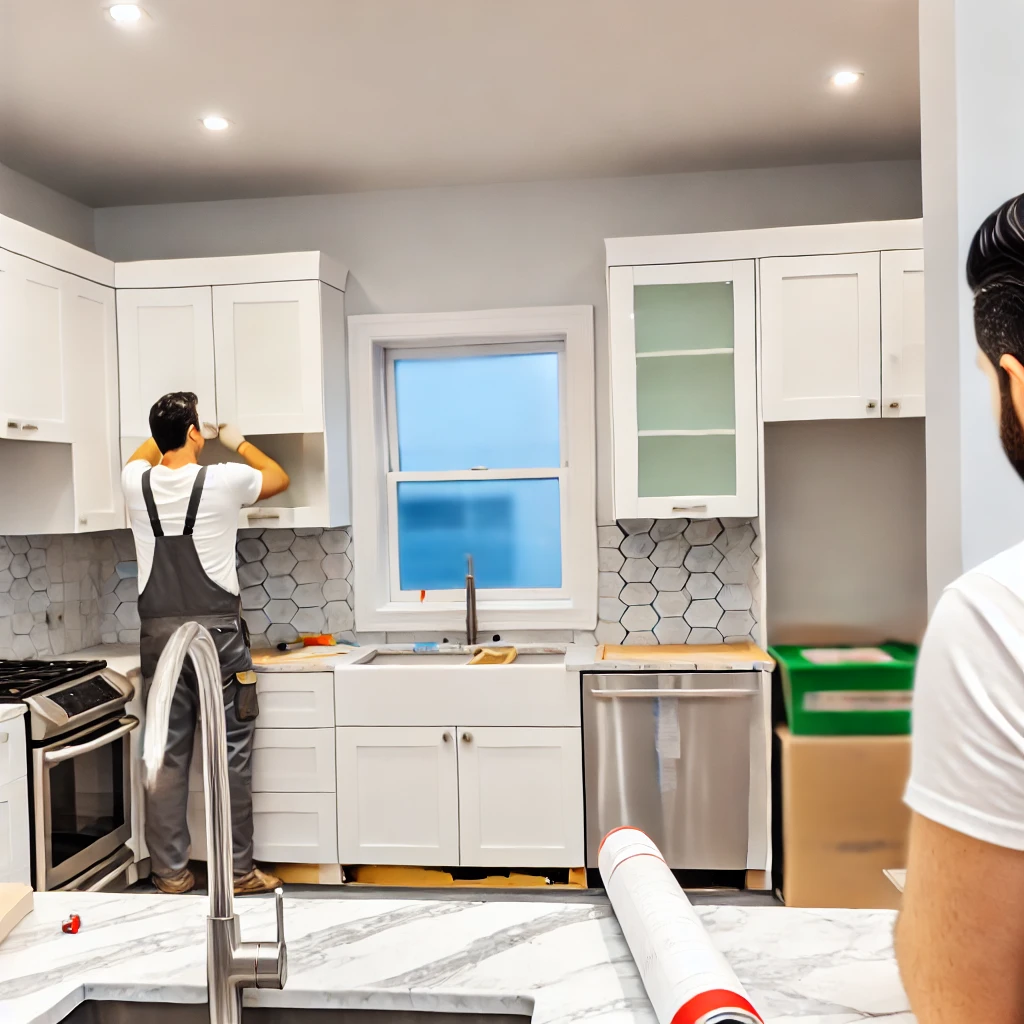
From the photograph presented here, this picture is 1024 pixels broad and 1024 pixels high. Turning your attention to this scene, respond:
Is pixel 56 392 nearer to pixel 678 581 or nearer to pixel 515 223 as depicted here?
pixel 515 223

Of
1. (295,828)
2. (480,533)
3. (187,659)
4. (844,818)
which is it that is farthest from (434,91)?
(844,818)

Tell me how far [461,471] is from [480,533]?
0.28m

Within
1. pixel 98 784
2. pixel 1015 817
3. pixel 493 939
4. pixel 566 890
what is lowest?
pixel 566 890

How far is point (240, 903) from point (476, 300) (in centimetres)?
299

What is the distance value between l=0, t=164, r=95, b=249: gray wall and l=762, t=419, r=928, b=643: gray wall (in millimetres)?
2977

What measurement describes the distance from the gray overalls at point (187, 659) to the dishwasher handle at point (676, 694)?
130 cm

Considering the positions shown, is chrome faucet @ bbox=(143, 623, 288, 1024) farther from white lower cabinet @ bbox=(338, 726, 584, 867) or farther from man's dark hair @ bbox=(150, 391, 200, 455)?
man's dark hair @ bbox=(150, 391, 200, 455)

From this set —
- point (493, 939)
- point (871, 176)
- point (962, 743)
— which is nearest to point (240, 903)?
point (493, 939)

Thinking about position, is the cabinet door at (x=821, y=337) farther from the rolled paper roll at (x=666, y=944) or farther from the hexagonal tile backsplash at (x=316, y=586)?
the rolled paper roll at (x=666, y=944)

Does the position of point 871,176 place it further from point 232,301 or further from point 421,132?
point 232,301

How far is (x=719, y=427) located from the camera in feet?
11.6

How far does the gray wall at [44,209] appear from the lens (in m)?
3.54

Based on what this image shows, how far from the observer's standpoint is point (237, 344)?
3637 mm

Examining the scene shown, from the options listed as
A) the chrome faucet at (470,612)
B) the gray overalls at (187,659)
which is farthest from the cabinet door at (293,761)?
the chrome faucet at (470,612)
